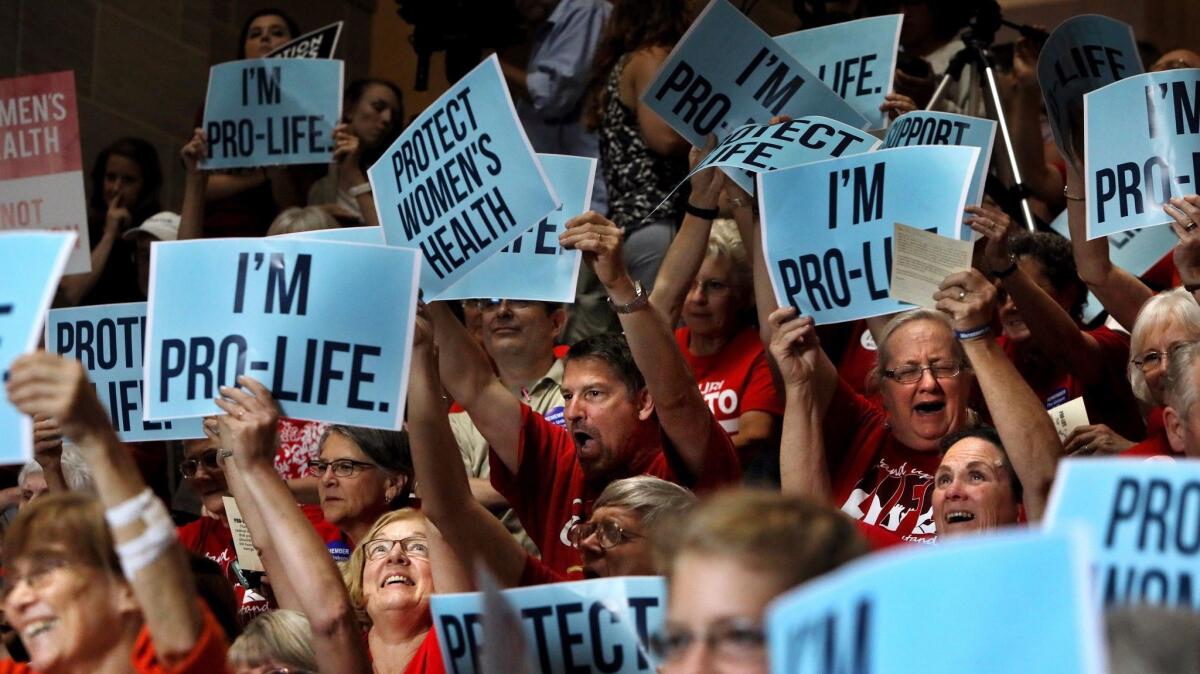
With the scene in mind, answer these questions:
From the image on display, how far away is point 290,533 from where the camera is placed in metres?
3.70

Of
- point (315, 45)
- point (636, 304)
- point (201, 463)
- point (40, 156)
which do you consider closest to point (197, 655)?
point (636, 304)

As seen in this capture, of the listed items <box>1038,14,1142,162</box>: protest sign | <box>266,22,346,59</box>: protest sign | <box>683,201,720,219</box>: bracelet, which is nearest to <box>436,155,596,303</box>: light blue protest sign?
<box>683,201,720,219</box>: bracelet

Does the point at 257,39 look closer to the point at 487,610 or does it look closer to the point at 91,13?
the point at 91,13

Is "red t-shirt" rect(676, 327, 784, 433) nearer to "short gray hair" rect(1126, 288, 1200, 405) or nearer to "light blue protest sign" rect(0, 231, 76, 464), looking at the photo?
"short gray hair" rect(1126, 288, 1200, 405)

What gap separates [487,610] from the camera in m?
2.89

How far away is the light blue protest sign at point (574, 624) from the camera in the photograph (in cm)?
347

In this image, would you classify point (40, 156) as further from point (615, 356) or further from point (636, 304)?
point (636, 304)

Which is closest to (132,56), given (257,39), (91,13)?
(91,13)

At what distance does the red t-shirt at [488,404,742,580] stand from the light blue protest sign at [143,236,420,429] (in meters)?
0.90

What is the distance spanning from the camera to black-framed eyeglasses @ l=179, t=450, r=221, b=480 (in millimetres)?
5859

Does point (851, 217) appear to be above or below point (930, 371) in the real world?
above

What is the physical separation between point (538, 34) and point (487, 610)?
15.9ft

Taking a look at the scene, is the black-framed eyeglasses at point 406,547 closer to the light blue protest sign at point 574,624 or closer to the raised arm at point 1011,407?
the light blue protest sign at point 574,624

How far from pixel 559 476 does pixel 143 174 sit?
3728 millimetres
